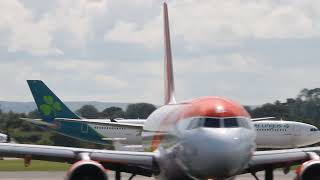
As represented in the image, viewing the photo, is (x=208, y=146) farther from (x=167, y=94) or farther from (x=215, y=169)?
(x=167, y=94)

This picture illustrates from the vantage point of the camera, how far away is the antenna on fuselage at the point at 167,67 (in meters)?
34.2

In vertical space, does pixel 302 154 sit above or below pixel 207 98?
below

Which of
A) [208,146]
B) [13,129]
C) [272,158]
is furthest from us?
[13,129]

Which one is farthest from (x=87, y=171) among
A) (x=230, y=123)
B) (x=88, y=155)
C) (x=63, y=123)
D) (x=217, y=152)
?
(x=63, y=123)

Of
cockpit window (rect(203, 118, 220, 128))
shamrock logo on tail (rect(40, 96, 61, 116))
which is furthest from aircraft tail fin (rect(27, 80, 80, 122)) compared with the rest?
cockpit window (rect(203, 118, 220, 128))

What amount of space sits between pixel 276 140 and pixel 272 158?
211ft

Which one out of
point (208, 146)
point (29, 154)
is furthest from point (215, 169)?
point (29, 154)

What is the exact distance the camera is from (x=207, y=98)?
69.0 feet

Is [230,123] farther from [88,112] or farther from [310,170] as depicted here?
[88,112]

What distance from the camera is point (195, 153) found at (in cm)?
1923

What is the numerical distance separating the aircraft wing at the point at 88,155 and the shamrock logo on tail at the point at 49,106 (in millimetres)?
56688

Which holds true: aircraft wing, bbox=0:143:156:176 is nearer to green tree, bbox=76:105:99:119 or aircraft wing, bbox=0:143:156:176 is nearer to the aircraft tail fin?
the aircraft tail fin

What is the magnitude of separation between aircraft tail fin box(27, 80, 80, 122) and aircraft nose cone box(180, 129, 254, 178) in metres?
61.9

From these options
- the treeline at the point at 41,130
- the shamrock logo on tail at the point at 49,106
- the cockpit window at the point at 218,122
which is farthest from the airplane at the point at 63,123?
the cockpit window at the point at 218,122
